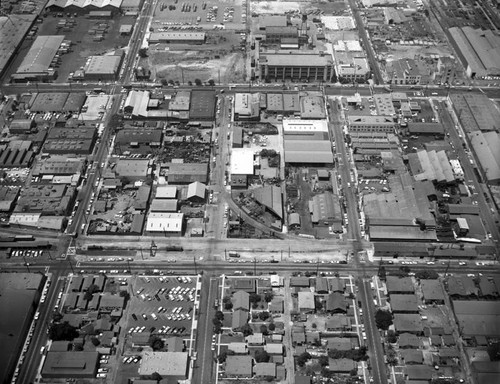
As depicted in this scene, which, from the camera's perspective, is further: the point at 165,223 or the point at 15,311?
the point at 165,223

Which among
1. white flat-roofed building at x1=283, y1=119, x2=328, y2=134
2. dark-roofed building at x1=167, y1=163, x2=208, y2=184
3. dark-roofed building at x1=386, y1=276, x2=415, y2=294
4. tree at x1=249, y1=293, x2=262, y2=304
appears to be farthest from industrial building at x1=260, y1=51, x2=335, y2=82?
tree at x1=249, y1=293, x2=262, y2=304

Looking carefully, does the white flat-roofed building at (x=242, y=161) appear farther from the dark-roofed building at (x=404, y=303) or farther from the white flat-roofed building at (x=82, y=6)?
the white flat-roofed building at (x=82, y=6)

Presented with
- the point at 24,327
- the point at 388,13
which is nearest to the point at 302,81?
the point at 388,13

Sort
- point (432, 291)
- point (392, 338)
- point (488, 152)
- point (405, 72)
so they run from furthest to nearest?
point (405, 72) → point (488, 152) → point (432, 291) → point (392, 338)

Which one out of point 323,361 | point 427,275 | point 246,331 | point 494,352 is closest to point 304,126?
point 427,275

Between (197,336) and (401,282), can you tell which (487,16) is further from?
(197,336)

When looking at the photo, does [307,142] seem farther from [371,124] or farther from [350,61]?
[350,61]

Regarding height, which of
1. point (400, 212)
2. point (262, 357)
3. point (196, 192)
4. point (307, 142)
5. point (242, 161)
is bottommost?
point (262, 357)
